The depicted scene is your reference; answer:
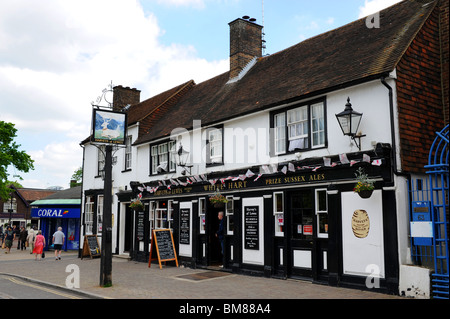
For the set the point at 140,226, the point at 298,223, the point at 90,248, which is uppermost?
the point at 298,223

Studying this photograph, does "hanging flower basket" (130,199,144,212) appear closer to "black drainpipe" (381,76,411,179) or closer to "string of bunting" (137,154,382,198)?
"string of bunting" (137,154,382,198)

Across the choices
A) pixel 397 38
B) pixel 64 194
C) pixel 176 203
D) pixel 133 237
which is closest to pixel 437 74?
pixel 397 38

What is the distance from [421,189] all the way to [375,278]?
252 cm

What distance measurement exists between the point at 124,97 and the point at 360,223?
63.4 ft

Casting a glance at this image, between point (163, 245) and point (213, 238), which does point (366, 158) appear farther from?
point (163, 245)

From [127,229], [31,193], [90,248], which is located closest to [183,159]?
[127,229]

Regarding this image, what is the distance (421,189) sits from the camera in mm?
10289

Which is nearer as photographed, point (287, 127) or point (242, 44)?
point (287, 127)

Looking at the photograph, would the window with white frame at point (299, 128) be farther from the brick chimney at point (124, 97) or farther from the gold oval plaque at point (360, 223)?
the brick chimney at point (124, 97)

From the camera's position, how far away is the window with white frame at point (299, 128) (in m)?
11.8

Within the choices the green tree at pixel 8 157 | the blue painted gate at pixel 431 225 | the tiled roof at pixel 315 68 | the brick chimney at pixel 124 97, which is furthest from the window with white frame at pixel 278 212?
the green tree at pixel 8 157

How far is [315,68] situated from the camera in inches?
533
